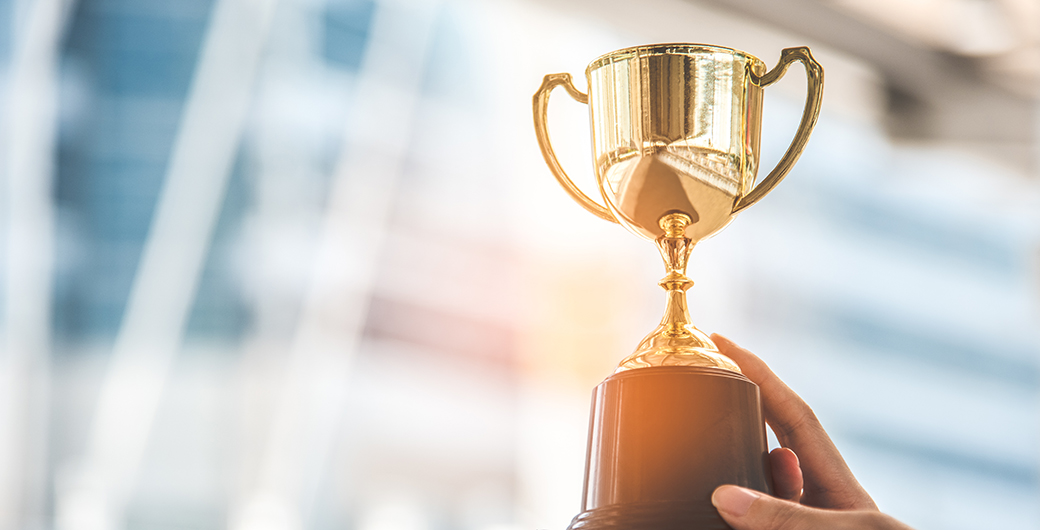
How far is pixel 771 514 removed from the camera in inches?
40.7

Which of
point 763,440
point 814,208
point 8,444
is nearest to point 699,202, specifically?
point 763,440

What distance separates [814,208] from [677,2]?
2.88 meters

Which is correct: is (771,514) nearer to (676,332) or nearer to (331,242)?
(676,332)

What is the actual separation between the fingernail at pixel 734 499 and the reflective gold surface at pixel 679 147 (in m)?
0.15

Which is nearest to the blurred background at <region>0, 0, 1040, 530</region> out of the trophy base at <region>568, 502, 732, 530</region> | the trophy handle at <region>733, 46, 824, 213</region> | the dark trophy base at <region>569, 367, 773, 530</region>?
the trophy handle at <region>733, 46, 824, 213</region>

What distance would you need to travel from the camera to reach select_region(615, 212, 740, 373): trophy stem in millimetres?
1181

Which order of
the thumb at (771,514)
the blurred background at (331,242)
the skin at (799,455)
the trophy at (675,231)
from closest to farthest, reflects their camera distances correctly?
the thumb at (771,514) → the trophy at (675,231) → the skin at (799,455) → the blurred background at (331,242)

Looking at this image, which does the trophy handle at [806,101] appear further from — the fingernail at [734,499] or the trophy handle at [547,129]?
the fingernail at [734,499]

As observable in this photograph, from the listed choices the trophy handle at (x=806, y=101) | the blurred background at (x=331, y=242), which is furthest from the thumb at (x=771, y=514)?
the blurred background at (x=331, y=242)

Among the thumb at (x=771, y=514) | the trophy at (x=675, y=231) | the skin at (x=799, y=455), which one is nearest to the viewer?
the thumb at (x=771, y=514)

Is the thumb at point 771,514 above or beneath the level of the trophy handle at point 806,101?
beneath

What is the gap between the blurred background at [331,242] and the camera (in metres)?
6.82

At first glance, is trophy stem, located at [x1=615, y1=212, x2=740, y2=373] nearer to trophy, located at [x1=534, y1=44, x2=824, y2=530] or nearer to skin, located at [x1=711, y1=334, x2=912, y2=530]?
trophy, located at [x1=534, y1=44, x2=824, y2=530]

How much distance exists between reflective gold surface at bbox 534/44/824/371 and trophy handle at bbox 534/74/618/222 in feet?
0.15
